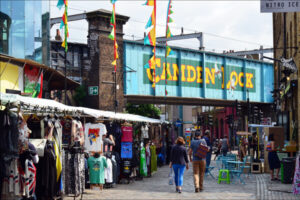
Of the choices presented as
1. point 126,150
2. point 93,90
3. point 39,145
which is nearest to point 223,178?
point 126,150

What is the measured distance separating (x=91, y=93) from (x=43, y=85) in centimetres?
977

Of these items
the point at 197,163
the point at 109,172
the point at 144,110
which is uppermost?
the point at 144,110

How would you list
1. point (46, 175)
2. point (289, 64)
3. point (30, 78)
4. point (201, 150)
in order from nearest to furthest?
1. point (46, 175)
2. point (201, 150)
3. point (289, 64)
4. point (30, 78)

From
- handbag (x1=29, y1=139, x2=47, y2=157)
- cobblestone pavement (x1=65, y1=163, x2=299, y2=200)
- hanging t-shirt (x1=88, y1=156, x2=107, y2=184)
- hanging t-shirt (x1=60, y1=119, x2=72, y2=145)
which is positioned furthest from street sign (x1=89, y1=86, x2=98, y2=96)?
handbag (x1=29, y1=139, x2=47, y2=157)

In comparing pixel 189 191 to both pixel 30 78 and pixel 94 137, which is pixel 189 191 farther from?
pixel 30 78

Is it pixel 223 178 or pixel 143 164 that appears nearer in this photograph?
pixel 223 178

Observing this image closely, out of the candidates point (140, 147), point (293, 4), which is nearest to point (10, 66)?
point (140, 147)

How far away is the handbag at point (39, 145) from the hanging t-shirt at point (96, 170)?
392 centimetres

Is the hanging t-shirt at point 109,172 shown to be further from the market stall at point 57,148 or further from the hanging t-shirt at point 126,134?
the hanging t-shirt at point 126,134

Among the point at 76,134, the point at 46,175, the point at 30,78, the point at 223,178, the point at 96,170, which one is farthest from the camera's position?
the point at 30,78

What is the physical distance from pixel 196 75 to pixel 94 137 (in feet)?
74.4

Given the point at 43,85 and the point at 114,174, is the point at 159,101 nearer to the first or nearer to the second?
the point at 43,85

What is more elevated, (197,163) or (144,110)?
(144,110)

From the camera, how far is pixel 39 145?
10.2 metres
